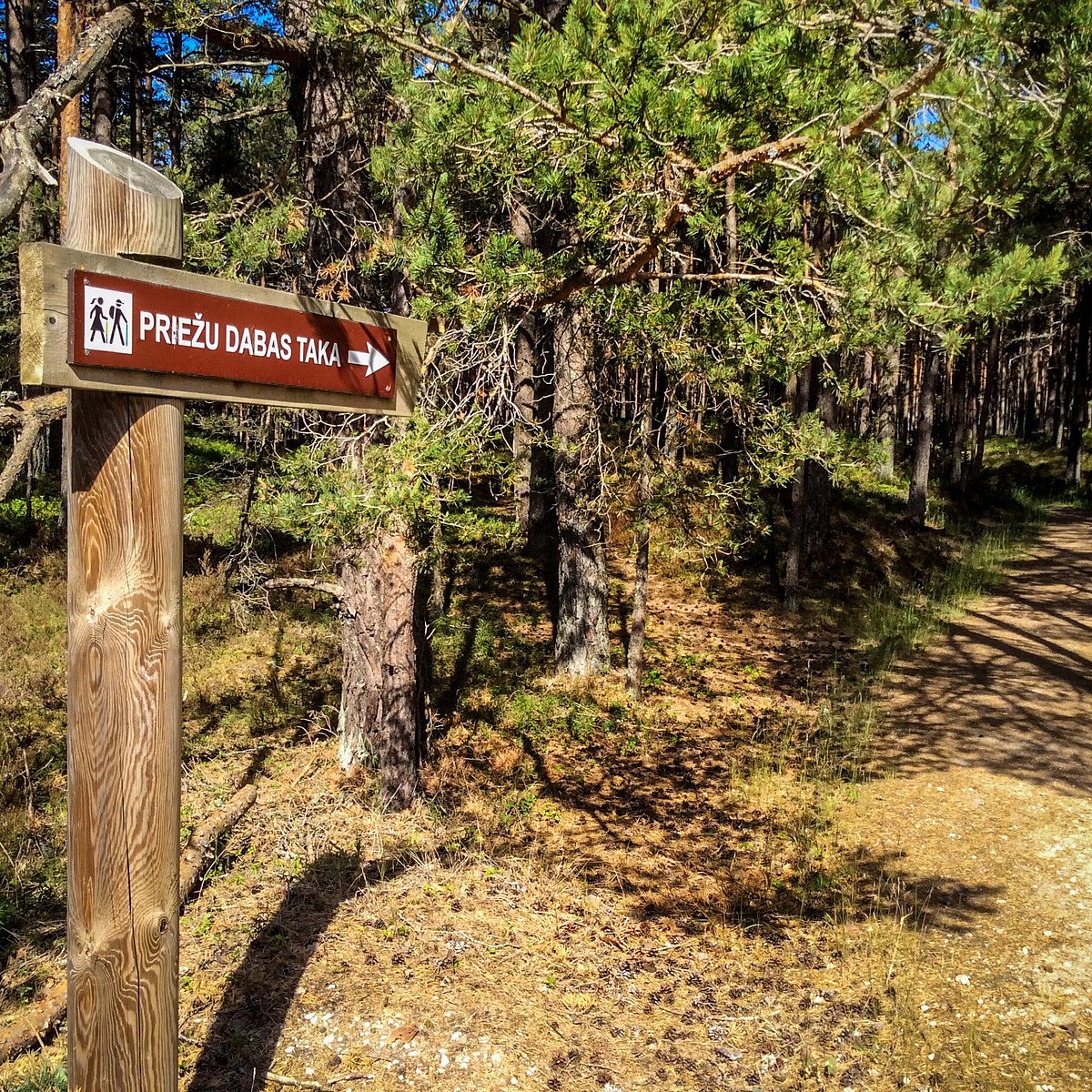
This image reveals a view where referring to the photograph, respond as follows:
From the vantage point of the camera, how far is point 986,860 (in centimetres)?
592

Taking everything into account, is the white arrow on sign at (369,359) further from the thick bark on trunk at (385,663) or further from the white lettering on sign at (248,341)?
the thick bark on trunk at (385,663)

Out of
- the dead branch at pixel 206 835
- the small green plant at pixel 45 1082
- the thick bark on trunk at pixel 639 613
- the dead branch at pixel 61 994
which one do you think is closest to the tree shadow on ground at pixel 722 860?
the thick bark on trunk at pixel 639 613

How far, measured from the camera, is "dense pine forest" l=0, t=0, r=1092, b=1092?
345 cm

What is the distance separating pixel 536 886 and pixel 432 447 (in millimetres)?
3106

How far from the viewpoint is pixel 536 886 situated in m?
5.38

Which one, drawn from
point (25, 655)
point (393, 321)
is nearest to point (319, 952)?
point (393, 321)

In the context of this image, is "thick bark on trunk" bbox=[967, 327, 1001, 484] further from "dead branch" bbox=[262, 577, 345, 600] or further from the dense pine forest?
"dead branch" bbox=[262, 577, 345, 600]

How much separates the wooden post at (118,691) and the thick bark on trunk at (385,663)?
3.98m

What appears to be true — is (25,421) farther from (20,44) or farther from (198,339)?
(20,44)

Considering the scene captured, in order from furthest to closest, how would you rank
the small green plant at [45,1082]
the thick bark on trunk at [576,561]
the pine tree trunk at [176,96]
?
the thick bark on trunk at [576,561]
the pine tree trunk at [176,96]
the small green plant at [45,1082]

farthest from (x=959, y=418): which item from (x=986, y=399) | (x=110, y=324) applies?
(x=110, y=324)

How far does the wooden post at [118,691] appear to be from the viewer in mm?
2229

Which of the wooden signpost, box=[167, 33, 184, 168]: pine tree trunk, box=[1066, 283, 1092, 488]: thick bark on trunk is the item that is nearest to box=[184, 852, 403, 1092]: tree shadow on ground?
the wooden signpost

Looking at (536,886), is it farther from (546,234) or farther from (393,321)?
(546,234)
